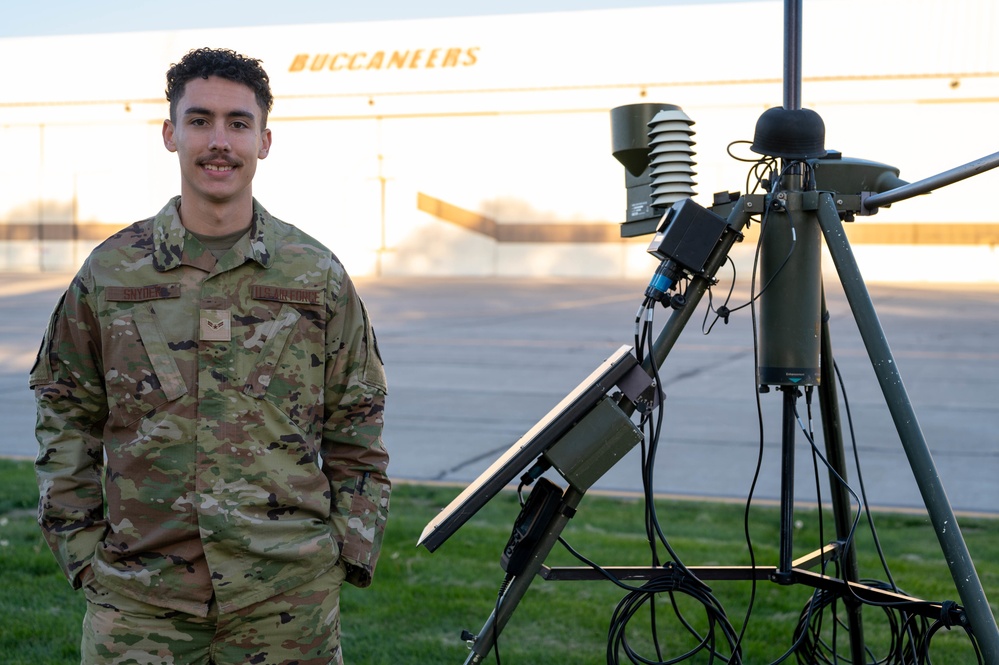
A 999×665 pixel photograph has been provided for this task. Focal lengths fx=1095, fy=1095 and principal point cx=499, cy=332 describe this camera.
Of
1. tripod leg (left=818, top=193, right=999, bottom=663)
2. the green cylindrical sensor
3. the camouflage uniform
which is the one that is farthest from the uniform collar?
tripod leg (left=818, top=193, right=999, bottom=663)

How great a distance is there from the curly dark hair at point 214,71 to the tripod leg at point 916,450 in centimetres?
132

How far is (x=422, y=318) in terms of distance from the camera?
17969 mm

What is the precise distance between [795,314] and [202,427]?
1.39m

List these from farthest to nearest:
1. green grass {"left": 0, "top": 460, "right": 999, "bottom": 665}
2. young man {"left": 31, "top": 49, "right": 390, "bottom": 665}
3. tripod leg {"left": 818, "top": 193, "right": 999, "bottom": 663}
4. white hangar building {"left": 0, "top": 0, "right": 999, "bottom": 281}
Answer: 1. white hangar building {"left": 0, "top": 0, "right": 999, "bottom": 281}
2. green grass {"left": 0, "top": 460, "right": 999, "bottom": 665}
3. tripod leg {"left": 818, "top": 193, "right": 999, "bottom": 663}
4. young man {"left": 31, "top": 49, "right": 390, "bottom": 665}

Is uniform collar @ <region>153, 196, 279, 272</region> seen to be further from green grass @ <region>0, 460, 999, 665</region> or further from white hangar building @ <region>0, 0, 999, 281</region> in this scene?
white hangar building @ <region>0, 0, 999, 281</region>

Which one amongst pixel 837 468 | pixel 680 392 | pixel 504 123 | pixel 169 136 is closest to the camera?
pixel 169 136

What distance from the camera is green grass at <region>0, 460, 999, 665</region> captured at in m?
4.06

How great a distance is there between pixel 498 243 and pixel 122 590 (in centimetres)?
2969

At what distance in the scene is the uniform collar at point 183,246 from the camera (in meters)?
2.31

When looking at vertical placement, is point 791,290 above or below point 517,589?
above

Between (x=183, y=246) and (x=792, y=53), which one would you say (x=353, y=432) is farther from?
(x=792, y=53)

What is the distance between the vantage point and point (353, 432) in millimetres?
2457

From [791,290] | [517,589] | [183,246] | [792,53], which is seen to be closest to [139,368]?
[183,246]

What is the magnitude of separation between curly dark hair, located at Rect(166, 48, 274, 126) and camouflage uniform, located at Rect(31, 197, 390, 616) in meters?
0.27
